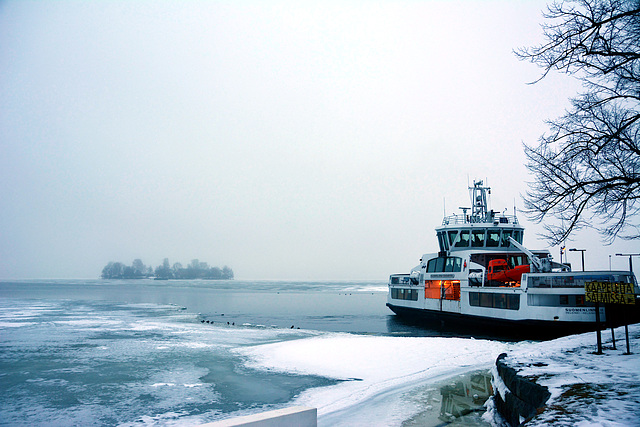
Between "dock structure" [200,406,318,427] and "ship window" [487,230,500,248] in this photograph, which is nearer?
"dock structure" [200,406,318,427]

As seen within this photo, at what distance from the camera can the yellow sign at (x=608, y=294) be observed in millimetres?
11008

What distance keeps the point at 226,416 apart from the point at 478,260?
2877cm

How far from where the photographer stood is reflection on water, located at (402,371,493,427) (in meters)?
10.4

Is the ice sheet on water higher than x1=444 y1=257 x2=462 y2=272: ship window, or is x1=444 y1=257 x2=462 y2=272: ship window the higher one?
x1=444 y1=257 x2=462 y2=272: ship window

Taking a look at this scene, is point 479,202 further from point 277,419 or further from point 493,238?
point 277,419

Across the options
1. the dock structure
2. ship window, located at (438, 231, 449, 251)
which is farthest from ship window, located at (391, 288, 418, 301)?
the dock structure

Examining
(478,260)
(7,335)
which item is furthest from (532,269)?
(7,335)

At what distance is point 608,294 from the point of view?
11.1m

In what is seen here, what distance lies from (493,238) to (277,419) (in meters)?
35.8

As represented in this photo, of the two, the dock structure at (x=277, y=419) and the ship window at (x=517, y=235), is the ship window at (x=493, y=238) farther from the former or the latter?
the dock structure at (x=277, y=419)

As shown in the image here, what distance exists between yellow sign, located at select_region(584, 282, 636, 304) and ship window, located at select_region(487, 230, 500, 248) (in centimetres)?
2748

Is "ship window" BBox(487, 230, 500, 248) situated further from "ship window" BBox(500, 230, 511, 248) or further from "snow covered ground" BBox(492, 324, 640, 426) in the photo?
"snow covered ground" BBox(492, 324, 640, 426)

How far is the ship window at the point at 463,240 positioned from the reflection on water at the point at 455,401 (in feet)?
76.2

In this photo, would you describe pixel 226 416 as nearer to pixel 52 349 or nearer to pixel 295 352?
pixel 295 352
